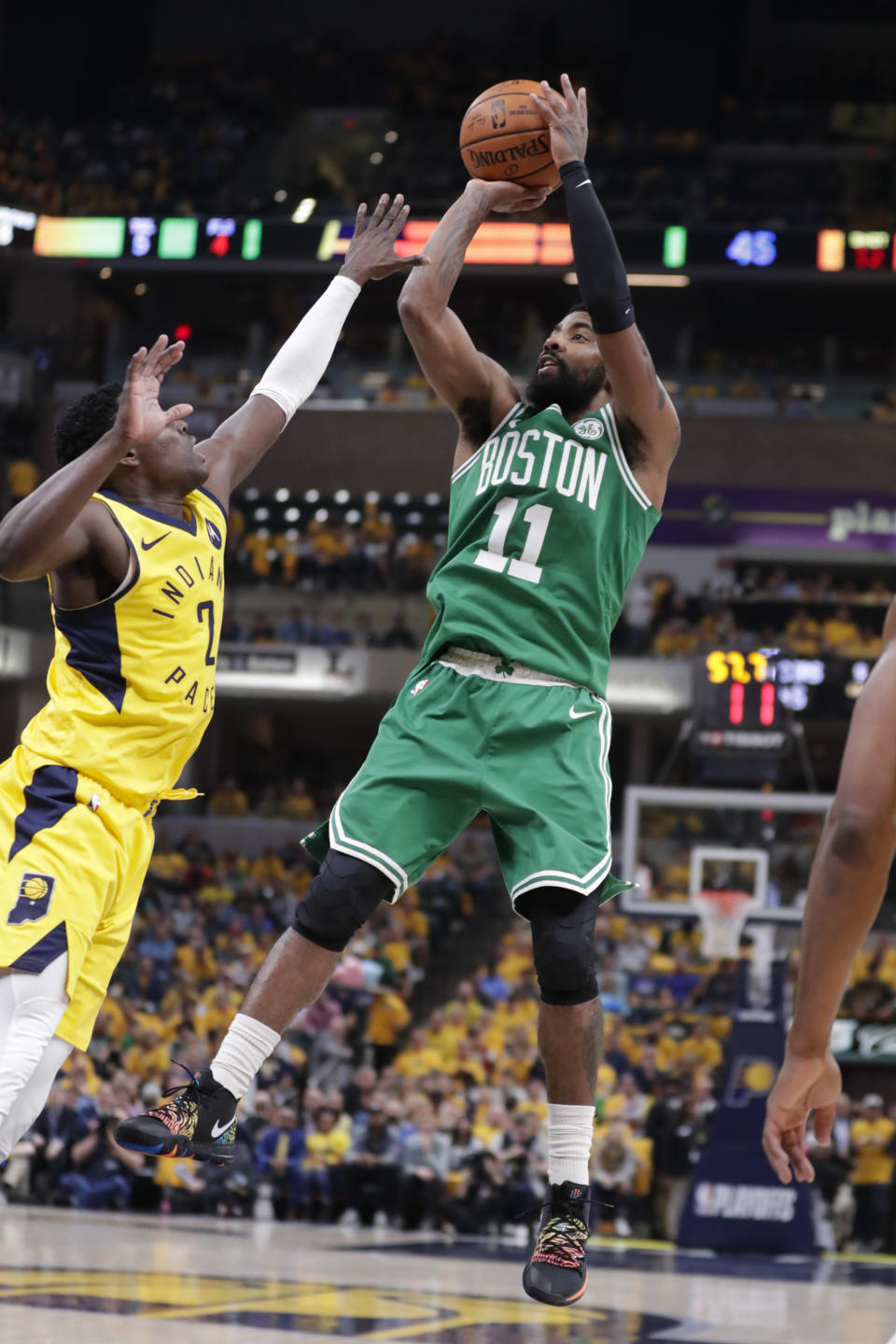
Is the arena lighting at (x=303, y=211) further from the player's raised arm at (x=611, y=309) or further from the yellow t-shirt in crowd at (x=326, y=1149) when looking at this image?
the player's raised arm at (x=611, y=309)

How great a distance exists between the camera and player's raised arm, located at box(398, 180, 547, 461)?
16.5 feet

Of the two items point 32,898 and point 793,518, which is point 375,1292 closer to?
point 32,898

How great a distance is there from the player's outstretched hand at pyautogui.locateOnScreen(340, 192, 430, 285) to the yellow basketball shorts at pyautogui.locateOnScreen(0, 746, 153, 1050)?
6.43 ft

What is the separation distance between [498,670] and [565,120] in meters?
1.68

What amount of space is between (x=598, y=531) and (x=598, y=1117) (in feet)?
30.3

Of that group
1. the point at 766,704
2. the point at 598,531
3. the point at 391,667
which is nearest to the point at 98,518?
the point at 598,531

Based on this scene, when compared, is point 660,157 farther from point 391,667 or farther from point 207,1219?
point 207,1219

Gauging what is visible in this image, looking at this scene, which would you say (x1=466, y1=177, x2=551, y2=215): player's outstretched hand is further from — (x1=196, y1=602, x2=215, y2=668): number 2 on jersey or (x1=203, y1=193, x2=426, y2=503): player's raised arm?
(x1=196, y1=602, x2=215, y2=668): number 2 on jersey

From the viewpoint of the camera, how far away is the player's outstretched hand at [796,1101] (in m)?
2.70

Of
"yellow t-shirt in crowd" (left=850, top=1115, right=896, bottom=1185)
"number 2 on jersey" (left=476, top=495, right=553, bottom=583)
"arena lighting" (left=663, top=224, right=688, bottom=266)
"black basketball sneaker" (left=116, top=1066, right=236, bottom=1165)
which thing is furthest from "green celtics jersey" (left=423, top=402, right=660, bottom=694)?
"arena lighting" (left=663, top=224, right=688, bottom=266)

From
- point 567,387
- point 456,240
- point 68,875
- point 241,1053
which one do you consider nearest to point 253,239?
point 456,240

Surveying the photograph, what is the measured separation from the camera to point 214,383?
26453mm

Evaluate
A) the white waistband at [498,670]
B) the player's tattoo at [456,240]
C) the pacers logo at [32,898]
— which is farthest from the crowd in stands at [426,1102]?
the player's tattoo at [456,240]

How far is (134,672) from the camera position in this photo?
490 centimetres
